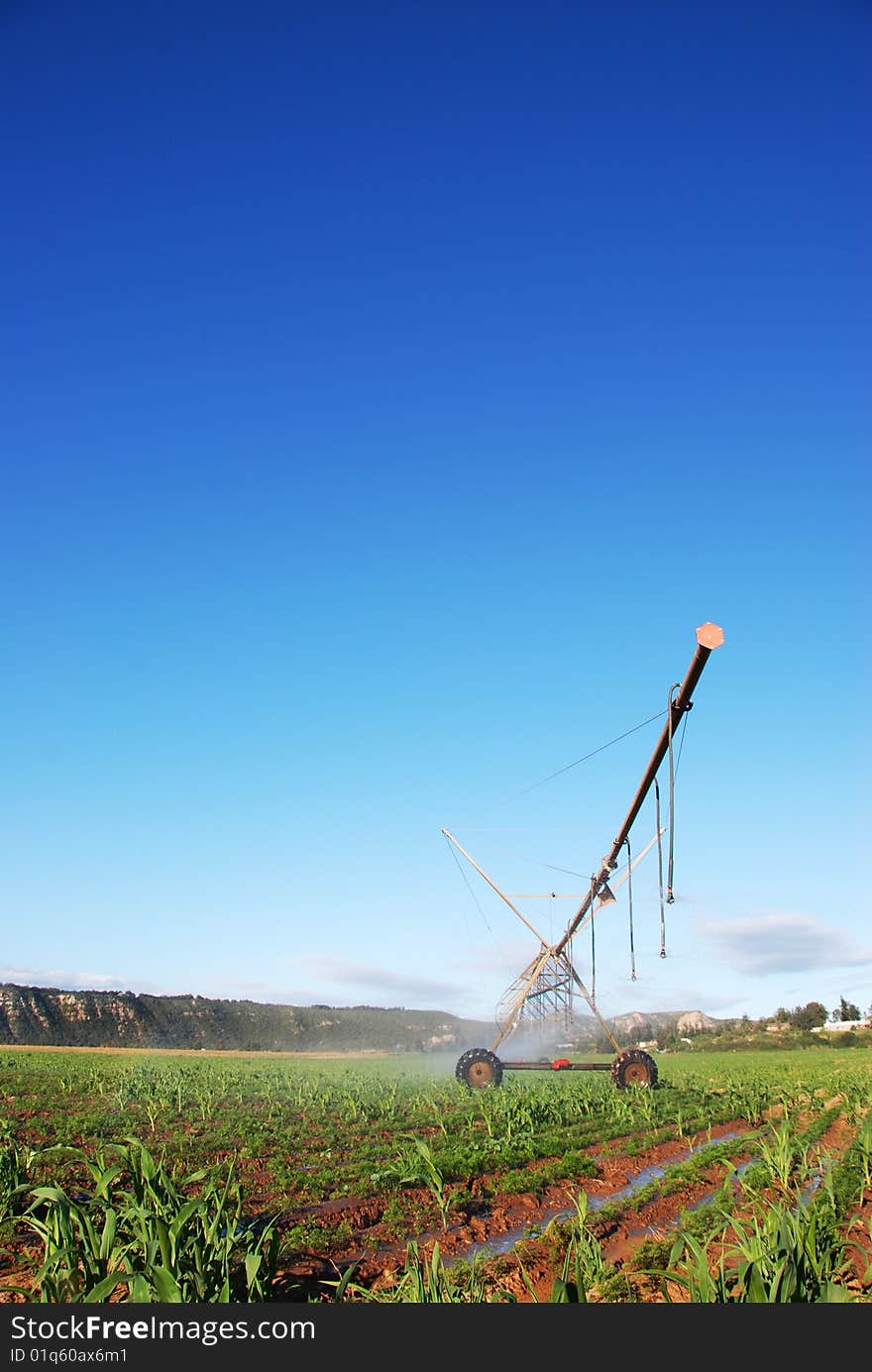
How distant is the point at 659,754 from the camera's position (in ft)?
53.6

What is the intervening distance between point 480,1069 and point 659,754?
11.1 m

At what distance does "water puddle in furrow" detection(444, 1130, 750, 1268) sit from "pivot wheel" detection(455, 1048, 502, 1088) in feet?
29.3

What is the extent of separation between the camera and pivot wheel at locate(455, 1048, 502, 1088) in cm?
2156

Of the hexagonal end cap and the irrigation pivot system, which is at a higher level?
the hexagonal end cap

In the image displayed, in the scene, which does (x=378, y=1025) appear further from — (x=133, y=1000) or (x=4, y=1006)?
(x=4, y=1006)

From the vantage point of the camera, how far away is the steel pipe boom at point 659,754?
43.5 feet

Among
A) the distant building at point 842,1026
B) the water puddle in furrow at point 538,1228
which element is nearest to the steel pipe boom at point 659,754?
the water puddle in furrow at point 538,1228

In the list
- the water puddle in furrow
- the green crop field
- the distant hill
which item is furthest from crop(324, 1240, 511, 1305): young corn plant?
the distant hill

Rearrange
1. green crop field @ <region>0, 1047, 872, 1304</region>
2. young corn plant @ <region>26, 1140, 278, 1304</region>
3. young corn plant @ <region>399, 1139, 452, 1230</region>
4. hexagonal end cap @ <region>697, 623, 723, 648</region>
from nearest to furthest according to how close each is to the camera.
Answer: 1. young corn plant @ <region>26, 1140, 278, 1304</region>
2. green crop field @ <region>0, 1047, 872, 1304</region>
3. young corn plant @ <region>399, 1139, 452, 1230</region>
4. hexagonal end cap @ <region>697, 623, 723, 648</region>

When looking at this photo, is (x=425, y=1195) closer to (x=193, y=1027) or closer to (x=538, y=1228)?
(x=538, y=1228)

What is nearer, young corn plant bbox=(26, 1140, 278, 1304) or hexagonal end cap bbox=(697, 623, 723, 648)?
young corn plant bbox=(26, 1140, 278, 1304)

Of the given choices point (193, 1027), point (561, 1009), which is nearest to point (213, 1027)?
point (193, 1027)

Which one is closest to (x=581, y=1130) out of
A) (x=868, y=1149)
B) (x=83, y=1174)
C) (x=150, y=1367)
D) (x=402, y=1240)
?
(x=868, y=1149)

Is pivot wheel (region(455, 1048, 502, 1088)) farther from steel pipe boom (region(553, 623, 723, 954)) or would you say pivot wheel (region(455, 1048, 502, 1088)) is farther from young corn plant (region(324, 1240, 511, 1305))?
young corn plant (region(324, 1240, 511, 1305))
